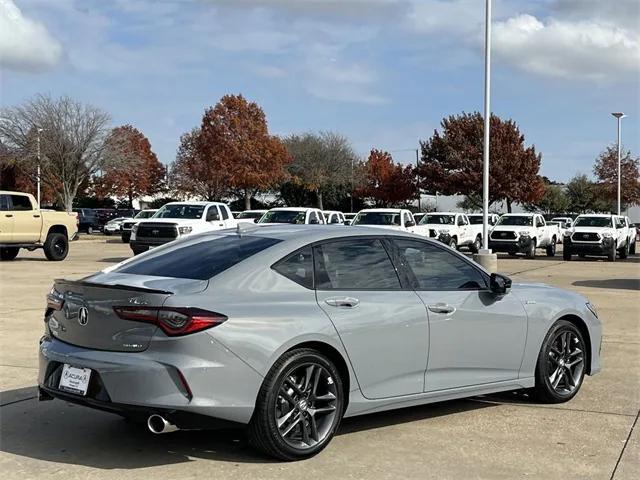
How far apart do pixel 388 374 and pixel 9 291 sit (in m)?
10.9

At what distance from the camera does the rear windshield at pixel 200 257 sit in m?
5.16

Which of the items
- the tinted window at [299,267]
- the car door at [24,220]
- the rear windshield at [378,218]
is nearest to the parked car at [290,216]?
the rear windshield at [378,218]

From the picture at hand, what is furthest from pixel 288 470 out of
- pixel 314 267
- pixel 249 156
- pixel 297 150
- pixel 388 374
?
pixel 297 150

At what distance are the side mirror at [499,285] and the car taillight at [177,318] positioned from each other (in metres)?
2.37

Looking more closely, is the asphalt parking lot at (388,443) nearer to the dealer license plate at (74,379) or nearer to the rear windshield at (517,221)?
the dealer license plate at (74,379)

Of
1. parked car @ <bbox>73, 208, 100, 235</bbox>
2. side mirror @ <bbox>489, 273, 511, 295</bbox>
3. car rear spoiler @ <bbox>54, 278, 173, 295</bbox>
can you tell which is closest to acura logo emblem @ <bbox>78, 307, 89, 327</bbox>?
car rear spoiler @ <bbox>54, 278, 173, 295</bbox>

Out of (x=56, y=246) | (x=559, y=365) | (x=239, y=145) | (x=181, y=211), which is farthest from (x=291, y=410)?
(x=239, y=145)

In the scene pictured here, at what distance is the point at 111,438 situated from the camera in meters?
5.46

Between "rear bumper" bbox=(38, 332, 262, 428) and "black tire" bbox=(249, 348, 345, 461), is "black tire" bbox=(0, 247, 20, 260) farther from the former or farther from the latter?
"black tire" bbox=(249, 348, 345, 461)

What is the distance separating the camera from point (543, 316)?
21.1 feet

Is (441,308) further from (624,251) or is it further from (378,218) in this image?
(624,251)

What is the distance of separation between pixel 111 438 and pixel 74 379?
800 millimetres

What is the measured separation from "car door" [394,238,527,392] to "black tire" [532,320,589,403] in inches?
12.6

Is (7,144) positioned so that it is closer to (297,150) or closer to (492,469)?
(297,150)
